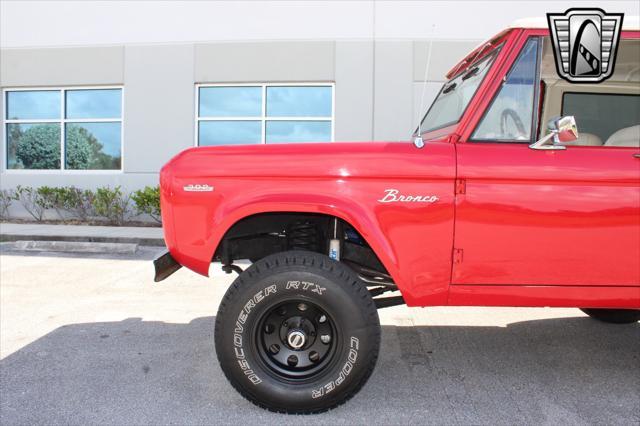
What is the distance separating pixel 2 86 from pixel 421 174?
1270 centimetres

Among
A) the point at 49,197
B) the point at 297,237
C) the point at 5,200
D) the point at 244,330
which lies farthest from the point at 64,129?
the point at 244,330

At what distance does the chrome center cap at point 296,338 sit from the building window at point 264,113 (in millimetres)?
8372

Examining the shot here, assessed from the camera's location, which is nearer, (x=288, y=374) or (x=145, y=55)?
(x=288, y=374)

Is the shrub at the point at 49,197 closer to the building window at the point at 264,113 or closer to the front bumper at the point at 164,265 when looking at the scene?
the building window at the point at 264,113

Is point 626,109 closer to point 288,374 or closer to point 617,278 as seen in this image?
point 617,278

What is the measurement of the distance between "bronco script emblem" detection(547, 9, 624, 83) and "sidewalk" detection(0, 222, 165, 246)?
24.3ft

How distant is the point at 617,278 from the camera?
8.63ft

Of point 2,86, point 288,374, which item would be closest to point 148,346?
point 288,374

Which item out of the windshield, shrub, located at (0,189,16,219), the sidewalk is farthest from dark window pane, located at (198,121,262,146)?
the windshield

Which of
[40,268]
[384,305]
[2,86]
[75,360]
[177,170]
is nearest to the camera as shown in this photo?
[177,170]

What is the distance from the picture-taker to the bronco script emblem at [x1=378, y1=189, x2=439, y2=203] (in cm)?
263

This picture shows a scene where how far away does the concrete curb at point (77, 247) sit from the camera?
8094mm

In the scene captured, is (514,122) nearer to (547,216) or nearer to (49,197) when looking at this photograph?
(547,216)

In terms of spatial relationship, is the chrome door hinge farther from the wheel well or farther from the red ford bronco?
the wheel well
